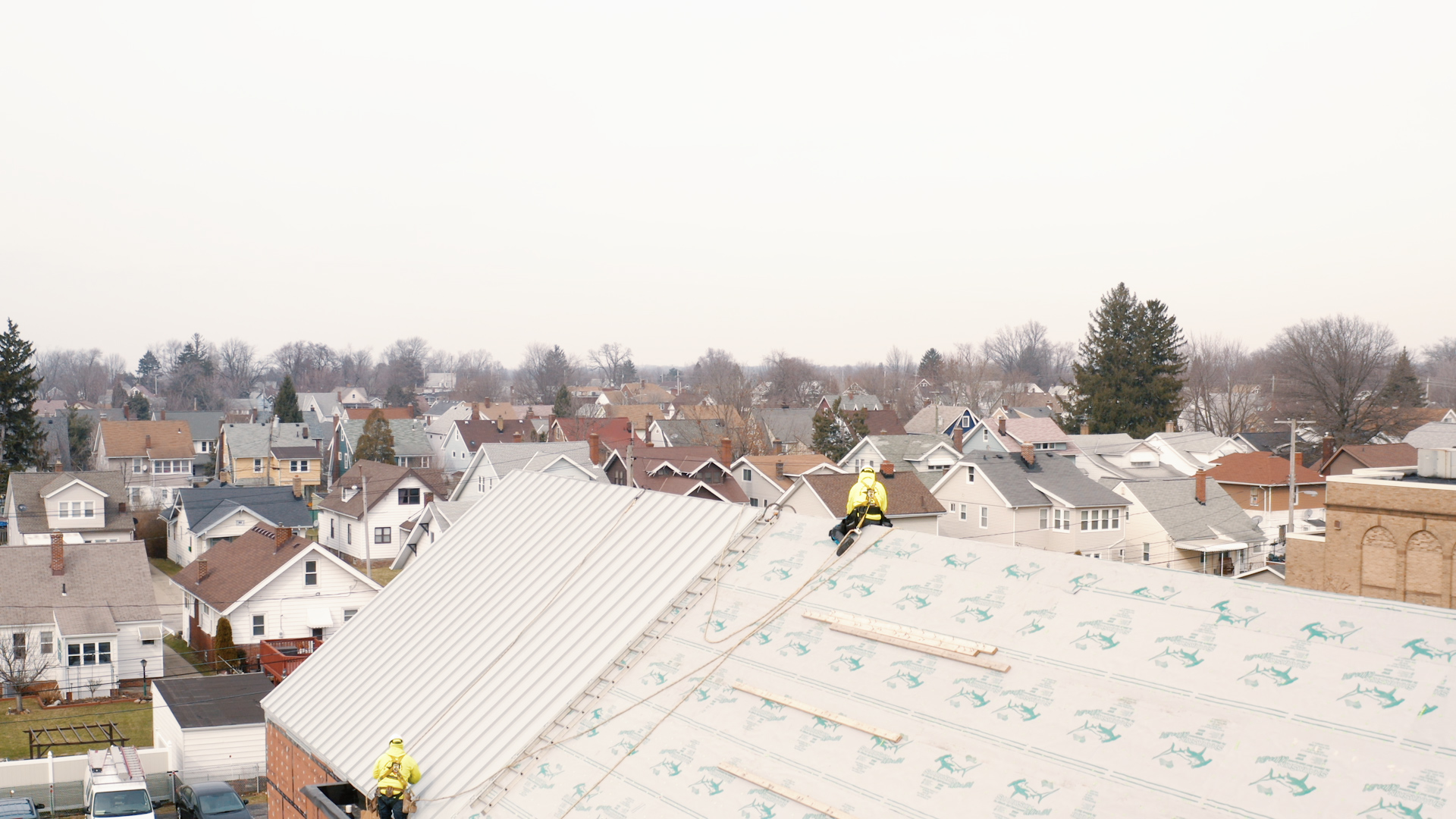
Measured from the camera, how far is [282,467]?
7462 centimetres

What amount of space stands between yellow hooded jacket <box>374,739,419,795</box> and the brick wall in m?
13.0

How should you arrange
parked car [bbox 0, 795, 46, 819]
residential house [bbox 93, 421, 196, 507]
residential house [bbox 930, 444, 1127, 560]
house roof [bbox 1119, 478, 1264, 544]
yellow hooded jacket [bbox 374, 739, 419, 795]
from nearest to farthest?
1. yellow hooded jacket [bbox 374, 739, 419, 795]
2. parked car [bbox 0, 795, 46, 819]
3. residential house [bbox 930, 444, 1127, 560]
4. house roof [bbox 1119, 478, 1264, 544]
5. residential house [bbox 93, 421, 196, 507]

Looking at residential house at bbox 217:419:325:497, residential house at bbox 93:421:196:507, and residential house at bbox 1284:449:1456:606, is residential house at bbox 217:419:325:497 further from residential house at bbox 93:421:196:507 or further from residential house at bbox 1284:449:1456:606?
residential house at bbox 1284:449:1456:606

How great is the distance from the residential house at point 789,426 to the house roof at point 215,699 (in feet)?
180

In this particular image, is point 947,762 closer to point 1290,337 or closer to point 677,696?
point 677,696

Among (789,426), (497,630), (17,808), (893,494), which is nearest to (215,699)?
(17,808)

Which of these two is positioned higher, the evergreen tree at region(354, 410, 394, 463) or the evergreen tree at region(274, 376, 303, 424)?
the evergreen tree at region(274, 376, 303, 424)

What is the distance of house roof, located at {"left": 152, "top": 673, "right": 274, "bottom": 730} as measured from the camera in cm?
2483

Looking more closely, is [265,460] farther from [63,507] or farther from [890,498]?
[890,498]

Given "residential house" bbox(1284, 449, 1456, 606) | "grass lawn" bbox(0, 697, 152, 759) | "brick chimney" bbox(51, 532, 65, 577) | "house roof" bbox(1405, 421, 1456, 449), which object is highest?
"residential house" bbox(1284, 449, 1456, 606)

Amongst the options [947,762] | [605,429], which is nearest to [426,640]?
[947,762]

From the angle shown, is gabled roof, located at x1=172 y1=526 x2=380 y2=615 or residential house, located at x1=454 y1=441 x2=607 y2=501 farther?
residential house, located at x1=454 y1=441 x2=607 y2=501

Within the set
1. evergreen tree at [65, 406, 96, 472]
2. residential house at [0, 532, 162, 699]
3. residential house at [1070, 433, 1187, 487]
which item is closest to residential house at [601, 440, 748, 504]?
residential house at [1070, 433, 1187, 487]

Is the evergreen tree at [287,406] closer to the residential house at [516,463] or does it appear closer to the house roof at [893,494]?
the residential house at [516,463]
